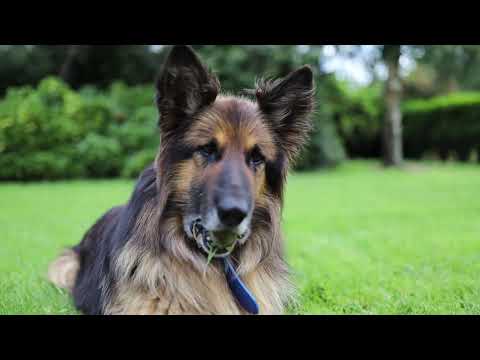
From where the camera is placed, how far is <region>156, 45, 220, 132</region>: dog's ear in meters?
3.35

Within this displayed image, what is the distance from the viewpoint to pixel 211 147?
341 cm

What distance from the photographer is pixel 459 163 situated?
2539 cm

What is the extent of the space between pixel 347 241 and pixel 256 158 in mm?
5134

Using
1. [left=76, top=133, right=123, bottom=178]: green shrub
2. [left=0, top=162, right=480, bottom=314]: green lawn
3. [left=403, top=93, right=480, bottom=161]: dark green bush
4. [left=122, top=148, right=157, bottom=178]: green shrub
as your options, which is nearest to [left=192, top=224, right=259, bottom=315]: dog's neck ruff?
[left=0, top=162, right=480, bottom=314]: green lawn

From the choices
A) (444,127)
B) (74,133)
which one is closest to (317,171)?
(444,127)

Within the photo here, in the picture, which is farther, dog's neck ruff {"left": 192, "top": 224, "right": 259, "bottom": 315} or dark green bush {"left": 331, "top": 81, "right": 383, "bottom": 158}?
dark green bush {"left": 331, "top": 81, "right": 383, "bottom": 158}

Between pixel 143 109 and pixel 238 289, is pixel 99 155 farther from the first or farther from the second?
pixel 238 289

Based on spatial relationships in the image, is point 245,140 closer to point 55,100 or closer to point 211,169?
point 211,169

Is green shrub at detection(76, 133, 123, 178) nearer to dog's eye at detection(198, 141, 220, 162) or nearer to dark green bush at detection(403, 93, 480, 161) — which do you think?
dog's eye at detection(198, 141, 220, 162)

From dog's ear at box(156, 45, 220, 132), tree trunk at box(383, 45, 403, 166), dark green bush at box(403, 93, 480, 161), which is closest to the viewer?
dog's ear at box(156, 45, 220, 132)

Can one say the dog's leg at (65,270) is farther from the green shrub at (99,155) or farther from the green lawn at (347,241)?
the green shrub at (99,155)

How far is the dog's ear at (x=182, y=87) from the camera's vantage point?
3354mm
